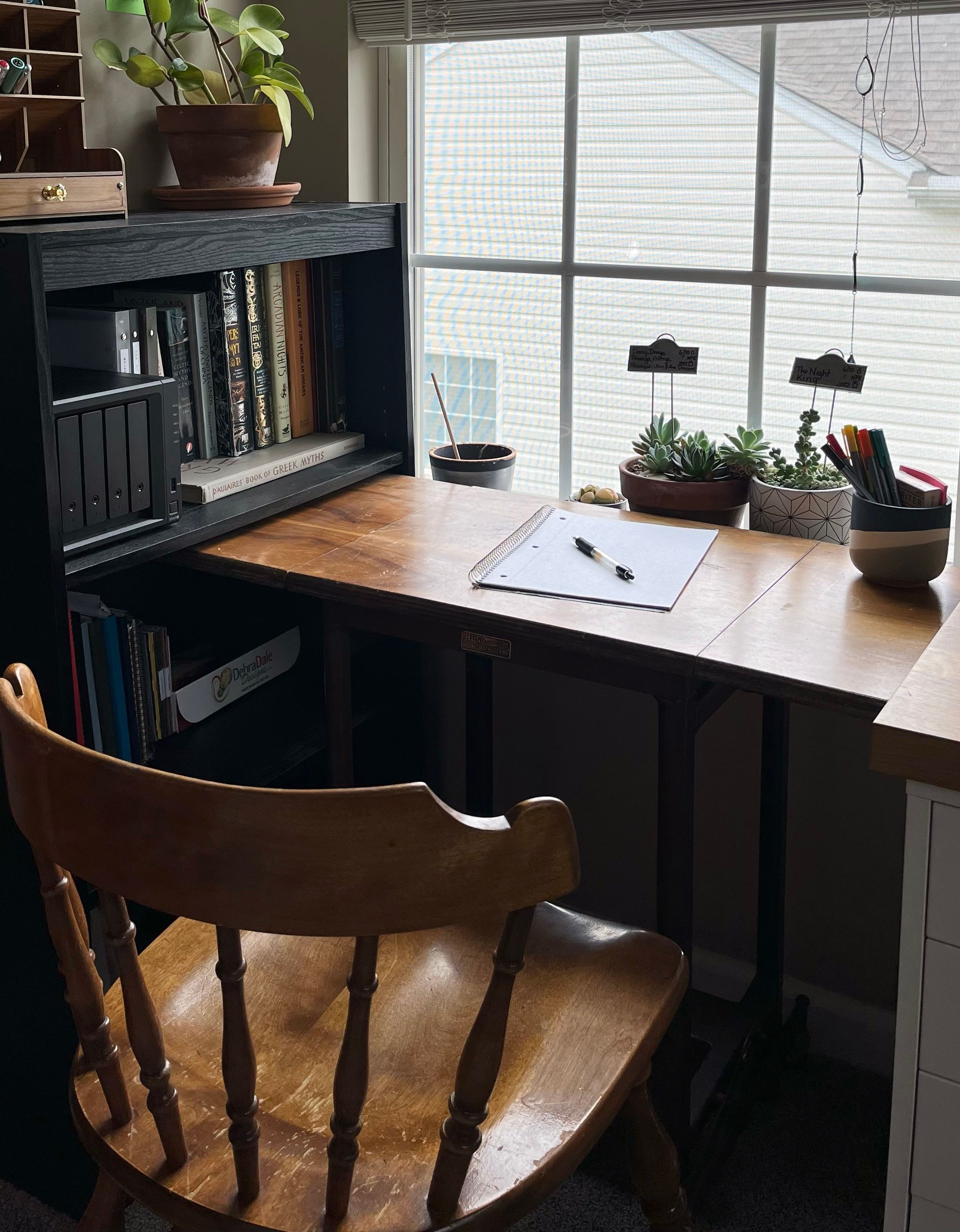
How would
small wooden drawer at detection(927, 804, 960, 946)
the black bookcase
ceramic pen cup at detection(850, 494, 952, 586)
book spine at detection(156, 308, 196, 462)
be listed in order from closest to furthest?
small wooden drawer at detection(927, 804, 960, 946) → the black bookcase → ceramic pen cup at detection(850, 494, 952, 586) → book spine at detection(156, 308, 196, 462)

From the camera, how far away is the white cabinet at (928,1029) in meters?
1.03

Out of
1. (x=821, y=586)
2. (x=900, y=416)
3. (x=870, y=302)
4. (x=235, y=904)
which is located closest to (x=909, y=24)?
(x=870, y=302)

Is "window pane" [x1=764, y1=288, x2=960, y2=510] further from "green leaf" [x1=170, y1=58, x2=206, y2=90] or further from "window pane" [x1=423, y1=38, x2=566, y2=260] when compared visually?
"green leaf" [x1=170, y1=58, x2=206, y2=90]

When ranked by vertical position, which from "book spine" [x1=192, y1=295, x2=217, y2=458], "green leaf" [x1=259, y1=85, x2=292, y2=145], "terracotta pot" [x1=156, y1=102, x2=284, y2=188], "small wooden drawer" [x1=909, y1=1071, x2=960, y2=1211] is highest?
"green leaf" [x1=259, y1=85, x2=292, y2=145]

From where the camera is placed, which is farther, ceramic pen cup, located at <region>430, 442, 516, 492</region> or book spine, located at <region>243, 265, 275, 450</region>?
ceramic pen cup, located at <region>430, 442, 516, 492</region>

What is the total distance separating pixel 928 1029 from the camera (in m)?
1.07

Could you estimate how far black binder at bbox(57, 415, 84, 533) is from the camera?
134 centimetres

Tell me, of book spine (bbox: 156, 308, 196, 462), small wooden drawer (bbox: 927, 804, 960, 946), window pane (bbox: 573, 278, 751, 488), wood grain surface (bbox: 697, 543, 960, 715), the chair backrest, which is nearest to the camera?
the chair backrest

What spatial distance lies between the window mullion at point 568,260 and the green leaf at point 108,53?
66 cm

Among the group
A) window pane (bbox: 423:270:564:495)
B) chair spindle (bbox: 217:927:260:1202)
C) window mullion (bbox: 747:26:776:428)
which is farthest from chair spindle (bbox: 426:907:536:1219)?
window pane (bbox: 423:270:564:495)

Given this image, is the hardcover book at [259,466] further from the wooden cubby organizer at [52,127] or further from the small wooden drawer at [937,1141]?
the small wooden drawer at [937,1141]

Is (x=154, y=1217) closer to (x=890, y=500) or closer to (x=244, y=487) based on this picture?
(x=244, y=487)

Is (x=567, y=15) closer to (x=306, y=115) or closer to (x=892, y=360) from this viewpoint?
(x=306, y=115)

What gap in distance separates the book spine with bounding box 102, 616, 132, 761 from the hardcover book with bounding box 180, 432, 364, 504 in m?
0.21
